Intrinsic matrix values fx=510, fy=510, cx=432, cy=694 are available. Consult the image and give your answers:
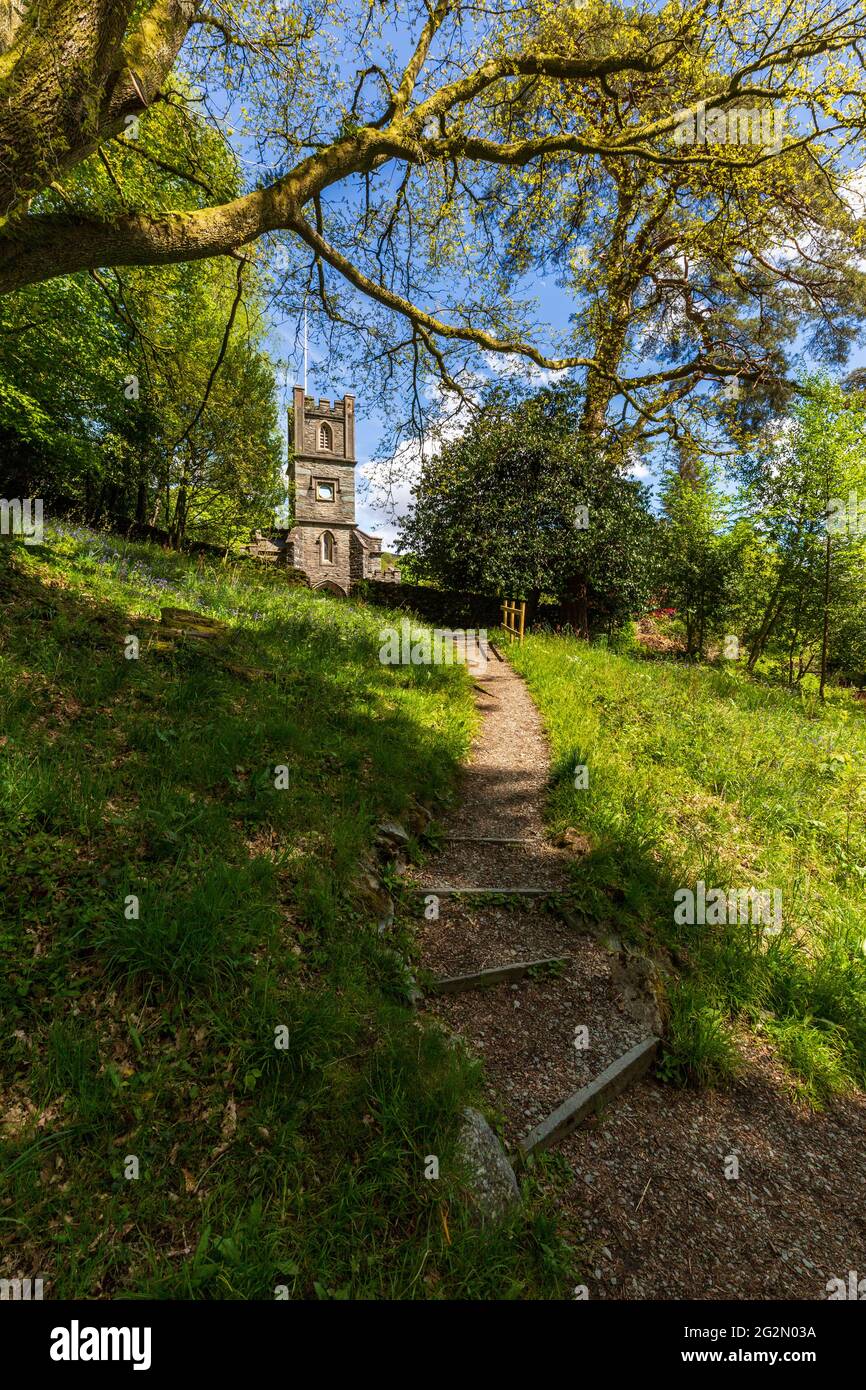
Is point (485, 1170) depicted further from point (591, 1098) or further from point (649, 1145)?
point (649, 1145)

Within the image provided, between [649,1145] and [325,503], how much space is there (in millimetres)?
36998

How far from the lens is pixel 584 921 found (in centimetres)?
428

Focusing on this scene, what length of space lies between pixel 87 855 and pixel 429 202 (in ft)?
30.4

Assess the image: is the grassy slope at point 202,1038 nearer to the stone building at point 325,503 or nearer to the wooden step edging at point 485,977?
the wooden step edging at point 485,977

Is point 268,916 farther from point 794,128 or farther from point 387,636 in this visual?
point 794,128

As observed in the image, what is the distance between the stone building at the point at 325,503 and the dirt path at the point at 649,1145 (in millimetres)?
32278

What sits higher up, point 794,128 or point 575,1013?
point 794,128

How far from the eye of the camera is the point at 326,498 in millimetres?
35250

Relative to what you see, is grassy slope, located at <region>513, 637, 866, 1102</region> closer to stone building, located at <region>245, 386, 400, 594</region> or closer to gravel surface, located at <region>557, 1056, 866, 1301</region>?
gravel surface, located at <region>557, 1056, 866, 1301</region>

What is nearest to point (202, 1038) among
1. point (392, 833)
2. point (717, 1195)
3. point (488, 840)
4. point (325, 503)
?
point (392, 833)

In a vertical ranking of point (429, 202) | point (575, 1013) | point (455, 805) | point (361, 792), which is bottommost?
point (575, 1013)

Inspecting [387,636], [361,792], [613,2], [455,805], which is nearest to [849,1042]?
[455,805]
